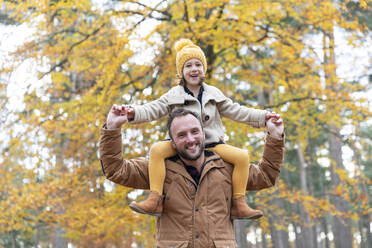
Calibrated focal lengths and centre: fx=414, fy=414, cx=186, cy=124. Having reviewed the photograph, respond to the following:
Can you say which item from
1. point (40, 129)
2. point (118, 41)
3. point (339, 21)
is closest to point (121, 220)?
point (40, 129)

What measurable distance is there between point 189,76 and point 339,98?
22.8 ft

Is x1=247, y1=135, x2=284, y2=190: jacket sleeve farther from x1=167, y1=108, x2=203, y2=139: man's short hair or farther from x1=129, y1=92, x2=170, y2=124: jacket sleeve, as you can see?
x1=129, y1=92, x2=170, y2=124: jacket sleeve

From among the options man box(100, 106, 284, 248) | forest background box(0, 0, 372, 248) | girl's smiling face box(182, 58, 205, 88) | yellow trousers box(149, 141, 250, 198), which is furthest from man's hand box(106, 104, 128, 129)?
forest background box(0, 0, 372, 248)

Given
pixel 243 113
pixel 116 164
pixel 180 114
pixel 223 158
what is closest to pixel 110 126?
pixel 116 164

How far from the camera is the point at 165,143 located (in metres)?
2.98

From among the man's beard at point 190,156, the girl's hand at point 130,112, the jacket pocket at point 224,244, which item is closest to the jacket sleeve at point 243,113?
the man's beard at point 190,156

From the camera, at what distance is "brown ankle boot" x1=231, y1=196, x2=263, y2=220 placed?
9.39 ft

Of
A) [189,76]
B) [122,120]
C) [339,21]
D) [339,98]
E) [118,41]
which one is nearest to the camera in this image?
[122,120]

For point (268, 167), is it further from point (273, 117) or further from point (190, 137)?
point (190, 137)

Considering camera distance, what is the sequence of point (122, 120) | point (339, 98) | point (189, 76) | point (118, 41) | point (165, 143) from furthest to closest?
1. point (339, 98)
2. point (118, 41)
3. point (189, 76)
4. point (165, 143)
5. point (122, 120)

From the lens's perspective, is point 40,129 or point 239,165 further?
point 40,129

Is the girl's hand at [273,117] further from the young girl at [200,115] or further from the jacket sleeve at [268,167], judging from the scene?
the jacket sleeve at [268,167]

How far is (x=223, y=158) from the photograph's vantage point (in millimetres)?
3062

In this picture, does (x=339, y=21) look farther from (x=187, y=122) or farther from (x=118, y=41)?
(x=187, y=122)
